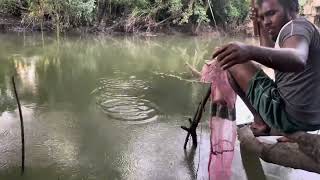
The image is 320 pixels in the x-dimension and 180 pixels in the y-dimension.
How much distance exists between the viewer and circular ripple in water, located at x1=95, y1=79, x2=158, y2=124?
15.9 feet

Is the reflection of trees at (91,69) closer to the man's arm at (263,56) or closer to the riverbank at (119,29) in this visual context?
the man's arm at (263,56)

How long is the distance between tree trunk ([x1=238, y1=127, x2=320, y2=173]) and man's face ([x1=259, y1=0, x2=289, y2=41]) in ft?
2.18

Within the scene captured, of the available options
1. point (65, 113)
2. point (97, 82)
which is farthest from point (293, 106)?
point (97, 82)

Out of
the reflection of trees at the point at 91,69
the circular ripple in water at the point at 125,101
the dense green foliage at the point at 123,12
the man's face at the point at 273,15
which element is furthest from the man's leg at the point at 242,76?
the dense green foliage at the point at 123,12

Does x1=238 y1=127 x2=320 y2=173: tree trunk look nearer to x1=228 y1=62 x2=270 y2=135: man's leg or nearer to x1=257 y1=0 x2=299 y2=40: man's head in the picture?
x1=228 y1=62 x2=270 y2=135: man's leg

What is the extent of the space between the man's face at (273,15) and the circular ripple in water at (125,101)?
247 cm

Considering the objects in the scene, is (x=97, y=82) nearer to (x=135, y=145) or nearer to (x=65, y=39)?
(x=135, y=145)

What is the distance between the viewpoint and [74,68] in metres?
8.34

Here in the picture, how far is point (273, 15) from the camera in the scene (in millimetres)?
2371

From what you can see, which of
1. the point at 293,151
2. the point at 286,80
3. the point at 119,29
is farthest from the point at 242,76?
the point at 119,29

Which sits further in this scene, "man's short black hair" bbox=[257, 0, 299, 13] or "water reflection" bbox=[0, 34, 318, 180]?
"water reflection" bbox=[0, 34, 318, 180]

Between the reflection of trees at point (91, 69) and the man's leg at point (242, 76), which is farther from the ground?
the man's leg at point (242, 76)

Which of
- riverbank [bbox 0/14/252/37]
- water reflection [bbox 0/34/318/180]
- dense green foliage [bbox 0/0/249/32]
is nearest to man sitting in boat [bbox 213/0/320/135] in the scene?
water reflection [bbox 0/34/318/180]

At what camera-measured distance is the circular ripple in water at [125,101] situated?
4848 mm
